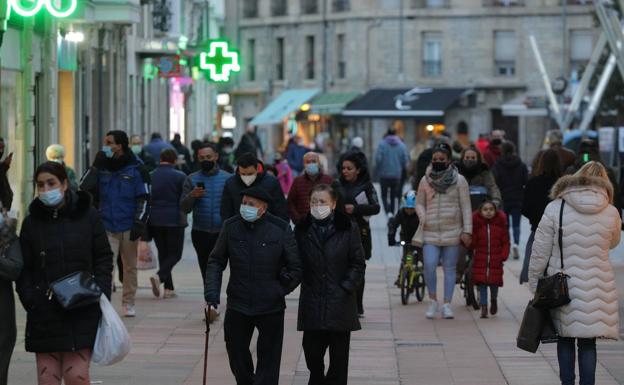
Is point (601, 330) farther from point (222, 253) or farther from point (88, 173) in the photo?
point (88, 173)

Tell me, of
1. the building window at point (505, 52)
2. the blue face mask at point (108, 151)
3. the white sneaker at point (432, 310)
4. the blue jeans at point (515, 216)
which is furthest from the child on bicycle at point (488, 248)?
the building window at point (505, 52)

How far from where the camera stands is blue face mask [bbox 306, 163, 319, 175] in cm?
1680

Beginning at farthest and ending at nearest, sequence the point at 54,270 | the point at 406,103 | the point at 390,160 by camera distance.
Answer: the point at 406,103
the point at 390,160
the point at 54,270

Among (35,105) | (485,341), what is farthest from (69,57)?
(485,341)

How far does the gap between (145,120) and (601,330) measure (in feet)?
107

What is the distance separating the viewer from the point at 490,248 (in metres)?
17.4

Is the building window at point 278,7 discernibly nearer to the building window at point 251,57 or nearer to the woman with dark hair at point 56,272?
the building window at point 251,57

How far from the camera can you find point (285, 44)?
75125 millimetres

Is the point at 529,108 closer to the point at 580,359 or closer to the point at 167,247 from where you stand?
the point at 167,247

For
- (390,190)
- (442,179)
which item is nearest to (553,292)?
(442,179)

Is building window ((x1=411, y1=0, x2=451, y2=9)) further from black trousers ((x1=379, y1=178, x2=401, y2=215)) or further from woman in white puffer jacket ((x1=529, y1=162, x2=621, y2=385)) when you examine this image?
woman in white puffer jacket ((x1=529, y1=162, x2=621, y2=385))

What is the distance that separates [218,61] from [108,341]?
84.8 ft

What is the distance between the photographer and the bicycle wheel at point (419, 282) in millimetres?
18844

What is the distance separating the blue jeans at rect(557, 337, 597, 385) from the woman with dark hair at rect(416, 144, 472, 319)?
5.46m
